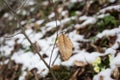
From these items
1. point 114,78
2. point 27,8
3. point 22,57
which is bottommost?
point 114,78

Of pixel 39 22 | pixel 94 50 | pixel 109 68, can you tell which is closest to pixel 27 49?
pixel 39 22

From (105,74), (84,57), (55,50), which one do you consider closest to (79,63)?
(84,57)

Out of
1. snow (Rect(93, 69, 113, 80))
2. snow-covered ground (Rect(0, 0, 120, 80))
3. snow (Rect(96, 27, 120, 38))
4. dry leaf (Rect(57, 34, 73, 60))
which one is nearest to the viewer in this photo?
dry leaf (Rect(57, 34, 73, 60))

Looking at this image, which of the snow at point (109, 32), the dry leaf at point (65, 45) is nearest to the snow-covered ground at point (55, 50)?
the snow at point (109, 32)

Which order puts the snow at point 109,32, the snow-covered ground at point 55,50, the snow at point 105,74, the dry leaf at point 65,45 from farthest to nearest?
the snow at point 109,32, the snow-covered ground at point 55,50, the snow at point 105,74, the dry leaf at point 65,45

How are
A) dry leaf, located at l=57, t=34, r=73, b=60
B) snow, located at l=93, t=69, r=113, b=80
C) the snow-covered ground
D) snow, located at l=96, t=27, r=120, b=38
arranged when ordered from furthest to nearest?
1. snow, located at l=96, t=27, r=120, b=38
2. the snow-covered ground
3. snow, located at l=93, t=69, r=113, b=80
4. dry leaf, located at l=57, t=34, r=73, b=60

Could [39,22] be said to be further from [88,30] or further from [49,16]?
[88,30]

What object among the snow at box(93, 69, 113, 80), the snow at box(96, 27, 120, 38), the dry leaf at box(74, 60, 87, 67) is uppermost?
the snow at box(96, 27, 120, 38)

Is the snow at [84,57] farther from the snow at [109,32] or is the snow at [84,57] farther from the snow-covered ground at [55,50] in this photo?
the snow at [109,32]

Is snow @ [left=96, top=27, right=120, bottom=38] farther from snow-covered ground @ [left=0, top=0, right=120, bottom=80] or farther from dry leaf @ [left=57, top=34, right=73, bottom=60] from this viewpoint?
dry leaf @ [left=57, top=34, right=73, bottom=60]

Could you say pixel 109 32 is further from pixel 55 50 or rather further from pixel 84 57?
pixel 55 50

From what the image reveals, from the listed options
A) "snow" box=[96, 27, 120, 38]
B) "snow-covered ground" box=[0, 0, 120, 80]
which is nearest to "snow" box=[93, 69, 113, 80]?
"snow-covered ground" box=[0, 0, 120, 80]
